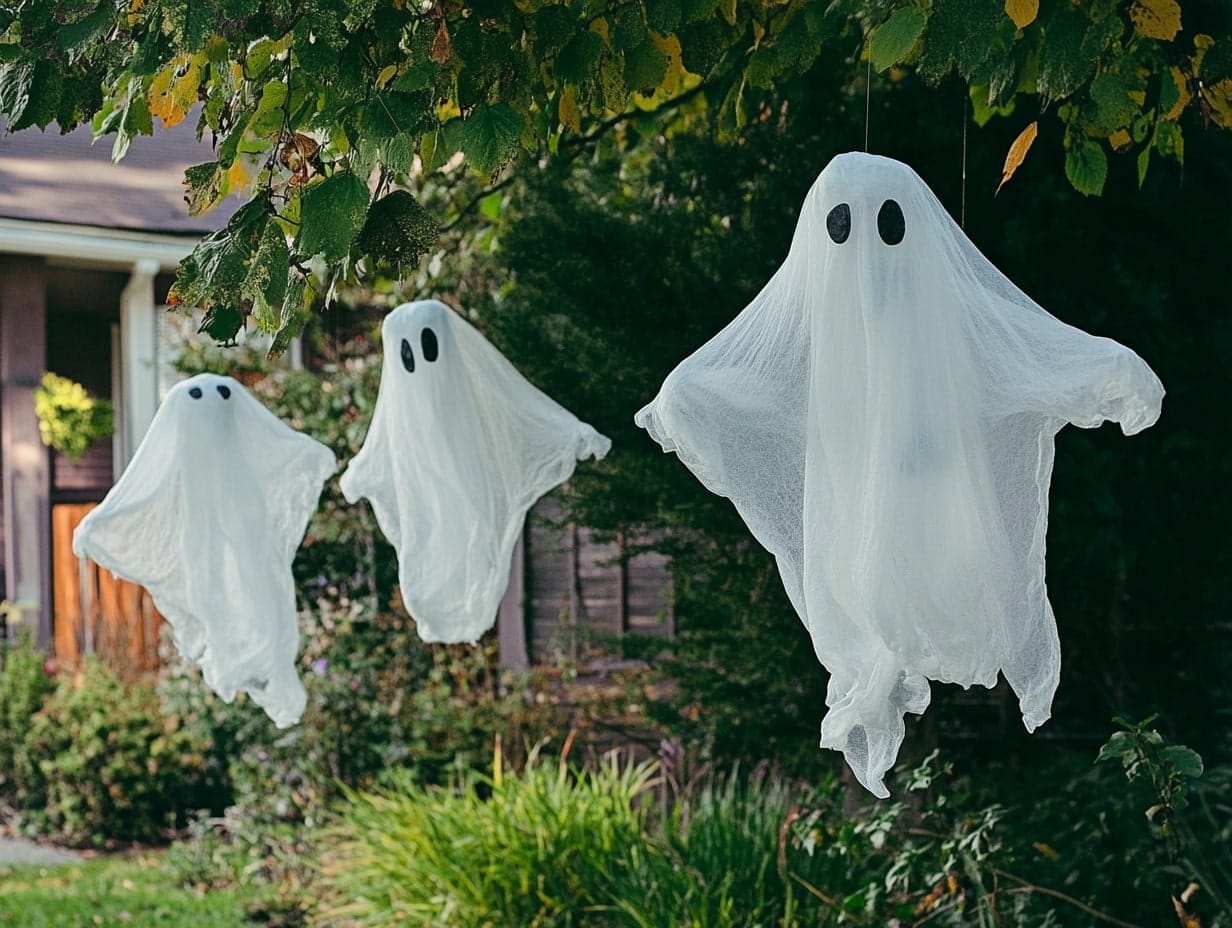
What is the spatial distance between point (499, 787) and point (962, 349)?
307 centimetres

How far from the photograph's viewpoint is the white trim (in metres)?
8.40

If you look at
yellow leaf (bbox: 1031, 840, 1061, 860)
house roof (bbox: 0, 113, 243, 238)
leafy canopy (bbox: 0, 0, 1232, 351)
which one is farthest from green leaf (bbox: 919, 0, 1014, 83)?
house roof (bbox: 0, 113, 243, 238)

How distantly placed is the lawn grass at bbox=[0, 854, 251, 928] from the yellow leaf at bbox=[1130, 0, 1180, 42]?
14.8 feet

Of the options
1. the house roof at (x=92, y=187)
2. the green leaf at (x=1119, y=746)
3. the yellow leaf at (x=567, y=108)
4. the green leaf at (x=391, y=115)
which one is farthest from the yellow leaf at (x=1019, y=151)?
the house roof at (x=92, y=187)

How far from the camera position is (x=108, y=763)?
22.6ft

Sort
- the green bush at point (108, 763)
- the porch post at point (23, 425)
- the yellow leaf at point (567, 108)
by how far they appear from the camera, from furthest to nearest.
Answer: the porch post at point (23, 425), the green bush at point (108, 763), the yellow leaf at point (567, 108)

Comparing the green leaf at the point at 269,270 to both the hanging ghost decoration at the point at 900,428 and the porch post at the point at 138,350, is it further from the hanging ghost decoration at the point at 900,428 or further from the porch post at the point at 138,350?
the porch post at the point at 138,350

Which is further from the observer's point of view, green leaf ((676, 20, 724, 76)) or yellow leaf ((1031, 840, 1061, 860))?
yellow leaf ((1031, 840, 1061, 860))

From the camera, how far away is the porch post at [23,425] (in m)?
8.83

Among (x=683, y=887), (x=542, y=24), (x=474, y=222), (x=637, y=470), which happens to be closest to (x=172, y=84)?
(x=542, y=24)

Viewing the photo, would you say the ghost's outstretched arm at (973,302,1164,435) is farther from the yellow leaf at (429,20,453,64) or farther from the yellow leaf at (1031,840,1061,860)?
the yellow leaf at (1031,840,1061,860)

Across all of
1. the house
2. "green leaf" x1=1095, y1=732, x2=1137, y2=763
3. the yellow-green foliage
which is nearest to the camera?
"green leaf" x1=1095, y1=732, x2=1137, y2=763

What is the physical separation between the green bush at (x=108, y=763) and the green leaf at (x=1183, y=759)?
5.23 m

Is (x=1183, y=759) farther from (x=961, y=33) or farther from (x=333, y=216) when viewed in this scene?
(x=333, y=216)
